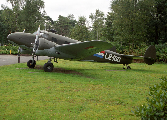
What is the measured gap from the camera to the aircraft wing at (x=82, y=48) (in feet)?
31.2

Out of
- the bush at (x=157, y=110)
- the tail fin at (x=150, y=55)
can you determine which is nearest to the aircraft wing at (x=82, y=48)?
the tail fin at (x=150, y=55)

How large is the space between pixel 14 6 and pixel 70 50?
181 ft

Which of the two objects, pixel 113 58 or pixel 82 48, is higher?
pixel 82 48

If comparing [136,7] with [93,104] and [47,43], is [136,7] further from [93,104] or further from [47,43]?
[93,104]

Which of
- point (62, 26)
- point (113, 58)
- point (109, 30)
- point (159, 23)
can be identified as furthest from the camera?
point (62, 26)

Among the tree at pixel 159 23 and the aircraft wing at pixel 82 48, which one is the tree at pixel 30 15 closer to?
the tree at pixel 159 23

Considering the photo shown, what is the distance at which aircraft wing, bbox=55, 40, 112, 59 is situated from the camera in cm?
950

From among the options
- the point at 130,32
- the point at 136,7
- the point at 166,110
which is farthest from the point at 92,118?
the point at 136,7

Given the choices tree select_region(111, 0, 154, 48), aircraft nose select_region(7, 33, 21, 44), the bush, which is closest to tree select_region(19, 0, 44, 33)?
tree select_region(111, 0, 154, 48)

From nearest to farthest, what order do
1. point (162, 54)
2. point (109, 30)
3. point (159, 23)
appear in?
point (162, 54) → point (159, 23) → point (109, 30)

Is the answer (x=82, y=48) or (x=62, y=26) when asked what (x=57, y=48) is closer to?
(x=82, y=48)

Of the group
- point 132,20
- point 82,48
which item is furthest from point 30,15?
point 82,48

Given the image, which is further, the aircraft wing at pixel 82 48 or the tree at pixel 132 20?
the tree at pixel 132 20

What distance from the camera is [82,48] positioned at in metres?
10.8
